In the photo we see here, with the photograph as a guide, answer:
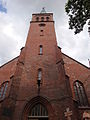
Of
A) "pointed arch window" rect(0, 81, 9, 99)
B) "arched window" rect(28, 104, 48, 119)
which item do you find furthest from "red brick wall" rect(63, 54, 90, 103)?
"pointed arch window" rect(0, 81, 9, 99)

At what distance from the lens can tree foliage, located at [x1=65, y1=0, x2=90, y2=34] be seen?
9.45 meters

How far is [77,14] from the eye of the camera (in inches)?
389

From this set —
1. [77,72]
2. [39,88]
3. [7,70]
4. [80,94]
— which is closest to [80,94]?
[80,94]

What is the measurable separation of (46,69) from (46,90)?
264cm

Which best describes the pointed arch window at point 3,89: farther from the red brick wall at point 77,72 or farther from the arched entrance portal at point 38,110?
the red brick wall at point 77,72

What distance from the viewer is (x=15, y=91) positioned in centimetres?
1155

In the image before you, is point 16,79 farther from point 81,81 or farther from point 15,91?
point 81,81

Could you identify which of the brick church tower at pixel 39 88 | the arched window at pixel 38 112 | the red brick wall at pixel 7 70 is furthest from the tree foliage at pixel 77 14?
the red brick wall at pixel 7 70

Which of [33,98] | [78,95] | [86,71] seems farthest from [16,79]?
[86,71]

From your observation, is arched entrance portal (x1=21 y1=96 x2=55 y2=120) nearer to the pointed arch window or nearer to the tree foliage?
the pointed arch window

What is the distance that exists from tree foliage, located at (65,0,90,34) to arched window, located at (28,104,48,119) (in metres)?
6.91

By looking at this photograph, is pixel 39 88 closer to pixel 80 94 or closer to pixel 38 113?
pixel 38 113

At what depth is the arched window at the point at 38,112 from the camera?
1109 cm

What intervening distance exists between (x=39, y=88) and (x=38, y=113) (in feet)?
7.10
